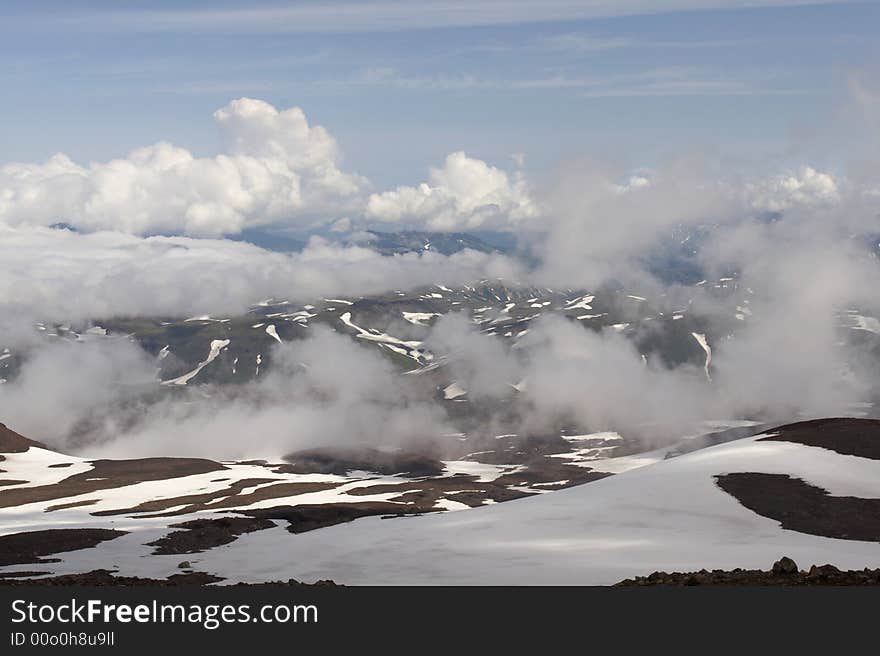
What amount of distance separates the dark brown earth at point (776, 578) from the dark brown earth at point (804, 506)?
76.9 feet

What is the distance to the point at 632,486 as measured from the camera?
74.3 m

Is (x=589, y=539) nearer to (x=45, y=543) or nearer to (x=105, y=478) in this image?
(x=45, y=543)

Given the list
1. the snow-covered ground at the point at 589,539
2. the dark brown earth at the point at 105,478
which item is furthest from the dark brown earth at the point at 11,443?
the snow-covered ground at the point at 589,539

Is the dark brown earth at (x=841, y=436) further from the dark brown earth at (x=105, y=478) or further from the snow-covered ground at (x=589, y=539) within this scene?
the dark brown earth at (x=105, y=478)

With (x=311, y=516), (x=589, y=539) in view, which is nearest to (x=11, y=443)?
(x=311, y=516)

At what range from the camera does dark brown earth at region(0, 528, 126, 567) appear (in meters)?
60.6

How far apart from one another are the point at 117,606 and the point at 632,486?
5542cm

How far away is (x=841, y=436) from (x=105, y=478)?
13126 cm

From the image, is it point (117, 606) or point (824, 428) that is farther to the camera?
point (824, 428)

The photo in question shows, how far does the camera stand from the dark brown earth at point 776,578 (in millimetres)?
34406

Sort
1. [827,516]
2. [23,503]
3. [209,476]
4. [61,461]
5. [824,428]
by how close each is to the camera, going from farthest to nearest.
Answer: [61,461] → [209,476] → [23,503] → [824,428] → [827,516]

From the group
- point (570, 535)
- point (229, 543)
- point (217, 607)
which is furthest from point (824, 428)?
point (217, 607)

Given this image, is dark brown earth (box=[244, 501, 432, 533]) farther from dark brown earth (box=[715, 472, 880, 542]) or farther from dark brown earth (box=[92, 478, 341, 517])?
dark brown earth (box=[715, 472, 880, 542])

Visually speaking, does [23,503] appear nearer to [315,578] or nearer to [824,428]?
[315,578]
